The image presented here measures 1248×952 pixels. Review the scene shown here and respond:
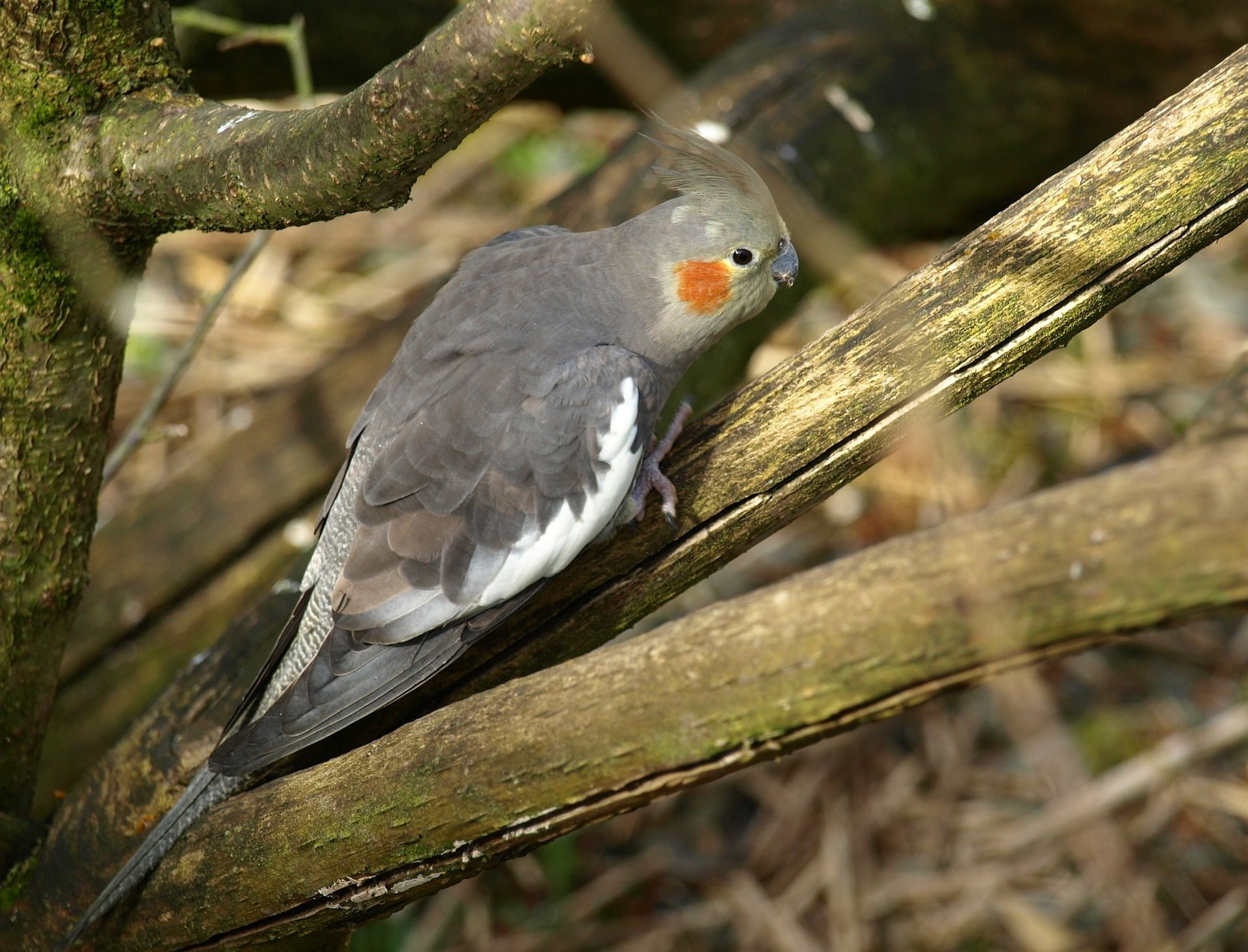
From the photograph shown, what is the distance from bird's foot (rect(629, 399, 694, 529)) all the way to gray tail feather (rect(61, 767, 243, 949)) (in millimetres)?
978

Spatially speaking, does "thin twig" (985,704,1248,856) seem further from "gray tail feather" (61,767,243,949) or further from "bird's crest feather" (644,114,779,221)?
"gray tail feather" (61,767,243,949)

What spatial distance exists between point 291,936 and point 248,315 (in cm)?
347

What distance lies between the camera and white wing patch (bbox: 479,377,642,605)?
6.88ft

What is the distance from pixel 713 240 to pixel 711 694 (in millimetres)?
1214

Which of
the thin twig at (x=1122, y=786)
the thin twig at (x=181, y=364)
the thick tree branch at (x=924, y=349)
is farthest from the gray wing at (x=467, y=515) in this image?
the thin twig at (x=1122, y=786)

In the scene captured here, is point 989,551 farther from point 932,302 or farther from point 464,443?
point 464,443

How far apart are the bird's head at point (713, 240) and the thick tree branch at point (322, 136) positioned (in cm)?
76

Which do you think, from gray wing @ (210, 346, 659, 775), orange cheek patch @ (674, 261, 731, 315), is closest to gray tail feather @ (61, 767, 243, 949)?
gray wing @ (210, 346, 659, 775)

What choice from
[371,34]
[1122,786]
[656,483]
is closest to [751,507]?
[656,483]

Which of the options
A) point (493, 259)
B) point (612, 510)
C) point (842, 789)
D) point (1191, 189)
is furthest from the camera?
point (842, 789)

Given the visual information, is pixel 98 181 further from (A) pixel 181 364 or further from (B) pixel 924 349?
(B) pixel 924 349

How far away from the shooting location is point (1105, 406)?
4324 millimetres

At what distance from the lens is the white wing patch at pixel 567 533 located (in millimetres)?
2096

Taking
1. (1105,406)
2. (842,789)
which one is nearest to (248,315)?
(842,789)
